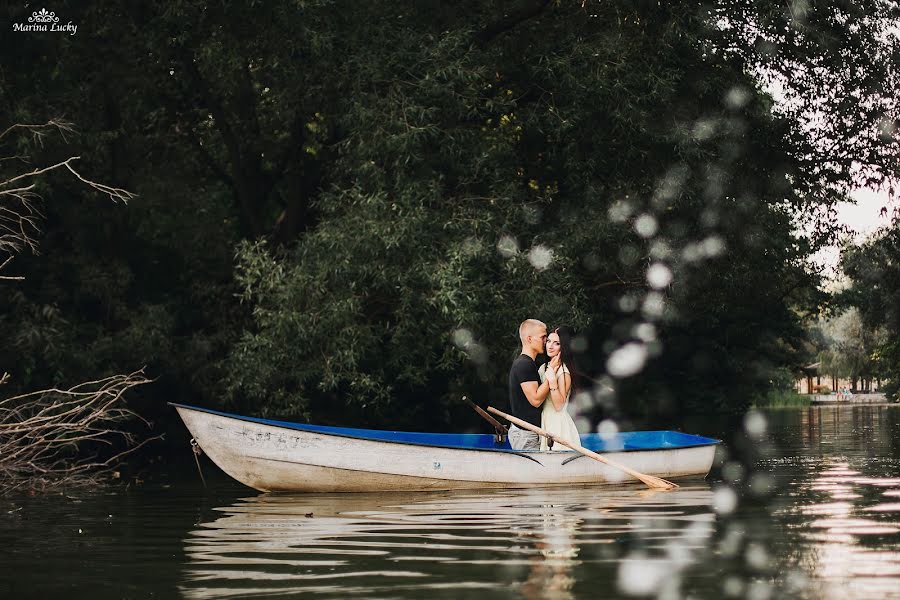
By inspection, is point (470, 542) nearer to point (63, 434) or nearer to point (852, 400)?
point (63, 434)

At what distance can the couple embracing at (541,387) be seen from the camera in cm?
1329

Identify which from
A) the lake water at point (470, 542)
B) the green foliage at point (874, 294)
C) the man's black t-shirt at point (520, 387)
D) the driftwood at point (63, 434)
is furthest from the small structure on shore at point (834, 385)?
the lake water at point (470, 542)

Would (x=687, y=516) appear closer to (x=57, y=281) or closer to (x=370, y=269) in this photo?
(x=370, y=269)

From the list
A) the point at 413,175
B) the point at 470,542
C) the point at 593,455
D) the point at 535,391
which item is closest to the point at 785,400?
the point at 413,175

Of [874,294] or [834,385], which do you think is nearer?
[874,294]

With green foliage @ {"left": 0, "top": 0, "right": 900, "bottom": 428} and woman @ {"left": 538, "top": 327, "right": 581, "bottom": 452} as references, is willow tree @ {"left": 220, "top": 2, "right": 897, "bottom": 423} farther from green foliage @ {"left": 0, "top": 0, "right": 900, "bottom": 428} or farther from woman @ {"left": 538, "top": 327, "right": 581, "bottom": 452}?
woman @ {"left": 538, "top": 327, "right": 581, "bottom": 452}

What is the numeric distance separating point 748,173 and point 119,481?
33.5 feet

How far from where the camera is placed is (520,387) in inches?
541

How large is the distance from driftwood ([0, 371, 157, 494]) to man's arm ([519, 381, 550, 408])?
→ 3.82 meters

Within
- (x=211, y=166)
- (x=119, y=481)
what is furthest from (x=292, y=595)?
(x=211, y=166)

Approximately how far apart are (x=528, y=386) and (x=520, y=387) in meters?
0.12

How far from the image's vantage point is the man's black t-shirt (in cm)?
1361

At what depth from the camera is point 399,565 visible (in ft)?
27.4

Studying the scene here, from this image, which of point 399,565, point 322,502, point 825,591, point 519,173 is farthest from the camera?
point 519,173
